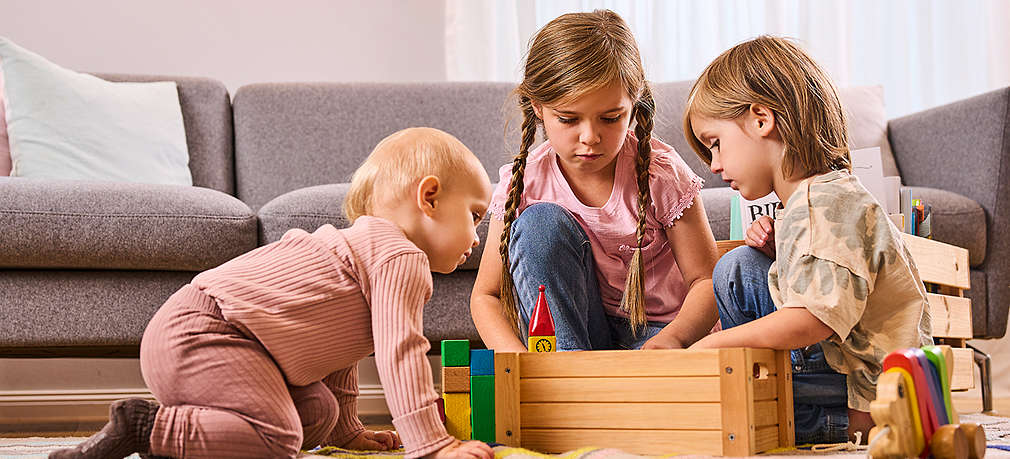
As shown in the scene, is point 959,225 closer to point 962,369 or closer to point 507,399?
point 962,369

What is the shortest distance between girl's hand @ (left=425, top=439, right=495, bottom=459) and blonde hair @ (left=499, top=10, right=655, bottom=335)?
56 cm

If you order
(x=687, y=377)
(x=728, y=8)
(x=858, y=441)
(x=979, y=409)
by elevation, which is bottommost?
(x=979, y=409)

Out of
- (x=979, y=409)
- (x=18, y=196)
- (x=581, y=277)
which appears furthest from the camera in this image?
(x=979, y=409)

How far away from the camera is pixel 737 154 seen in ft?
4.24

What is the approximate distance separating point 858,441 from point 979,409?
1180mm

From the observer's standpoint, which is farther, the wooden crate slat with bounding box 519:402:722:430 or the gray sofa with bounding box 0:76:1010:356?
the gray sofa with bounding box 0:76:1010:356

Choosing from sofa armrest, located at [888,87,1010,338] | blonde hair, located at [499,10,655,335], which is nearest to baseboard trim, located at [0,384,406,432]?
blonde hair, located at [499,10,655,335]

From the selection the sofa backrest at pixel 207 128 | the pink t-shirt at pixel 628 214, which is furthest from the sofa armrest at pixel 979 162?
the sofa backrest at pixel 207 128

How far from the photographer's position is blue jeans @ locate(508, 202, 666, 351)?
4.62 ft

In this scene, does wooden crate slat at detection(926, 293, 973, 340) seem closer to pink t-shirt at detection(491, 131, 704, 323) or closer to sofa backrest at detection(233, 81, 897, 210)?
pink t-shirt at detection(491, 131, 704, 323)

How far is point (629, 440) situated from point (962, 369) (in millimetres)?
898

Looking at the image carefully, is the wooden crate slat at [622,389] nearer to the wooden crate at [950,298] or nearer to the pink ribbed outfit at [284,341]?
the pink ribbed outfit at [284,341]

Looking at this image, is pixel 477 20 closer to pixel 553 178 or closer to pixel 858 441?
pixel 553 178

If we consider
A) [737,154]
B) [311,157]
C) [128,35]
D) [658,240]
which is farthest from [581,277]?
[128,35]
